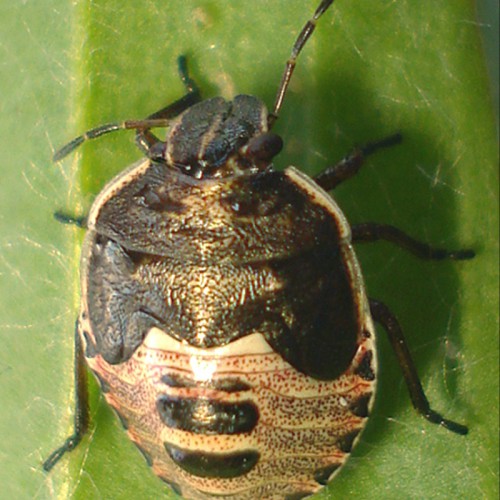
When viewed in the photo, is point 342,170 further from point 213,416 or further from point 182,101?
point 213,416

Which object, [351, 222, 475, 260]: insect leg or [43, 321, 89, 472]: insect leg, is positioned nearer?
[351, 222, 475, 260]: insect leg

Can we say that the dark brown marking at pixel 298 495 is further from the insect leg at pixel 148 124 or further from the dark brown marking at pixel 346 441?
the insect leg at pixel 148 124

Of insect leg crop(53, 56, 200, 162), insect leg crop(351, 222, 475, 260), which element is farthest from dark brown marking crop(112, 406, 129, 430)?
insect leg crop(351, 222, 475, 260)

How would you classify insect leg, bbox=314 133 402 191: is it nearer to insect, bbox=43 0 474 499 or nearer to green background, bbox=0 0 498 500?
green background, bbox=0 0 498 500

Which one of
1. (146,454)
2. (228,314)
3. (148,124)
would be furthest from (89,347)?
(148,124)

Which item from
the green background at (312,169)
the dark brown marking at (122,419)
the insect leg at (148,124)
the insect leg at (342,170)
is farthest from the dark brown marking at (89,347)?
the insect leg at (342,170)
